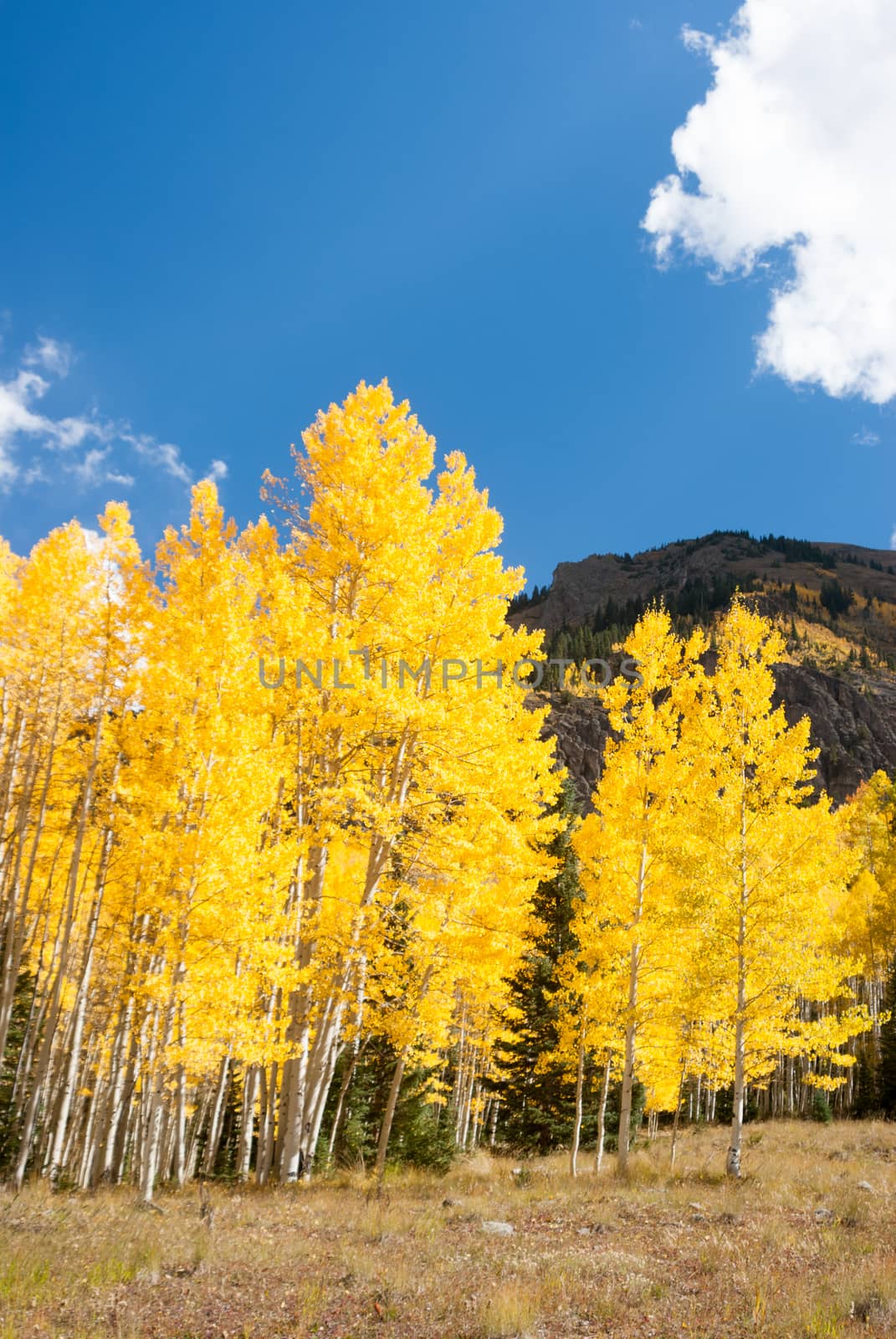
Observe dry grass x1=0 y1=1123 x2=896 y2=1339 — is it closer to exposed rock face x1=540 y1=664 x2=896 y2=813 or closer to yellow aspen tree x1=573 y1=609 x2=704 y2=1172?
yellow aspen tree x1=573 y1=609 x2=704 y2=1172

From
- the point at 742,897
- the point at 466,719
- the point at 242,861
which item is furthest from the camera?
the point at 742,897

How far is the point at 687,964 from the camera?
13891 mm

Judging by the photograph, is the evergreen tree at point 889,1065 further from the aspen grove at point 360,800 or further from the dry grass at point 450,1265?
the dry grass at point 450,1265

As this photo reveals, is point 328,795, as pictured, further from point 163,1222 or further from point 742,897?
point 742,897

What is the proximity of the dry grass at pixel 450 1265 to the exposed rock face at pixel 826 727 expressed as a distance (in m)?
89.8

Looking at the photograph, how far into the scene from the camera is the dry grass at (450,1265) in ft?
17.0

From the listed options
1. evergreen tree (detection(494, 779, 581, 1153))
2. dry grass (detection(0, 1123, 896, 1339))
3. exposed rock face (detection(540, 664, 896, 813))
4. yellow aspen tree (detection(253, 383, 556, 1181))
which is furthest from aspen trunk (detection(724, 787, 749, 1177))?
exposed rock face (detection(540, 664, 896, 813))

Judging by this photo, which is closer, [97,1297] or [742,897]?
[97,1297]

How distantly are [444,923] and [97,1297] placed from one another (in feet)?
21.1

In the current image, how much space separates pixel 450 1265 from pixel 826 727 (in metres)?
120

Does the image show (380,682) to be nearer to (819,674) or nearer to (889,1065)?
(889,1065)

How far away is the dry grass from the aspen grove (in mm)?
1664

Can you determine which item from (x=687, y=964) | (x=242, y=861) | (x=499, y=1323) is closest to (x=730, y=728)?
(x=687, y=964)

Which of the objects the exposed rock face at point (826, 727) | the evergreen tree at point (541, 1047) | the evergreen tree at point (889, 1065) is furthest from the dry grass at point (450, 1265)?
the exposed rock face at point (826, 727)
